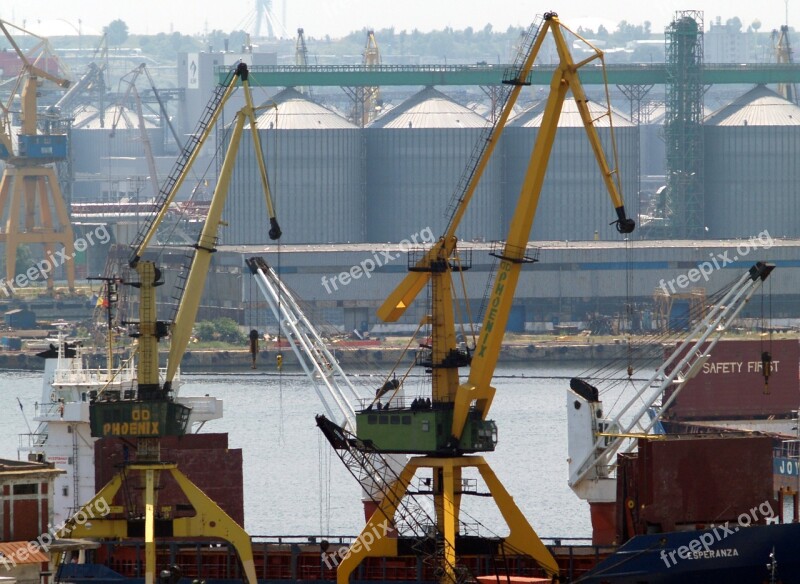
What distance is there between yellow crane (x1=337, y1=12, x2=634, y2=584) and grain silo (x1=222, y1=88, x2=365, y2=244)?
Answer: 79.4 meters

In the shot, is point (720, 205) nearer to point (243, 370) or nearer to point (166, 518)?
point (243, 370)

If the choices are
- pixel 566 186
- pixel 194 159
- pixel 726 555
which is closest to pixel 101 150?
pixel 566 186

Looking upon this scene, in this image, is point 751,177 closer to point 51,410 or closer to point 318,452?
point 318,452

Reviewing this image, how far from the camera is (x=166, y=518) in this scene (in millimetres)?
32812

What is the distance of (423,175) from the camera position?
118 m

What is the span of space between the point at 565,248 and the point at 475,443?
72658 mm

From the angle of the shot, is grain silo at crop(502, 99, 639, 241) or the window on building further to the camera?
grain silo at crop(502, 99, 639, 241)

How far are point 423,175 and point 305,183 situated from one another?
262 inches

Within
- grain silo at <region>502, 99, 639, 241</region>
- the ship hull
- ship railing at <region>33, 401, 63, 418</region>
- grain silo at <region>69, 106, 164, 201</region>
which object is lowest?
the ship hull

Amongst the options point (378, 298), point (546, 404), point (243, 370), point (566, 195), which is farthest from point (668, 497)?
point (566, 195)

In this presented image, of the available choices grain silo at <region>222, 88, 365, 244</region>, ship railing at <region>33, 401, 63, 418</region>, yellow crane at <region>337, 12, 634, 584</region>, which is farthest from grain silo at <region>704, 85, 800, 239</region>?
yellow crane at <region>337, 12, 634, 584</region>

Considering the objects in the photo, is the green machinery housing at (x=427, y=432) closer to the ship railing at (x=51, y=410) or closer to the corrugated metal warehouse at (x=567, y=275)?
the ship railing at (x=51, y=410)

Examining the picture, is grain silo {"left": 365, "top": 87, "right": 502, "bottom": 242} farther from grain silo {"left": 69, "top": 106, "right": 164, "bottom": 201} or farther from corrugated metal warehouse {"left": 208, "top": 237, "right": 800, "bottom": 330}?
grain silo {"left": 69, "top": 106, "right": 164, "bottom": 201}

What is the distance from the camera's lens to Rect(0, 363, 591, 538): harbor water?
45312 mm
